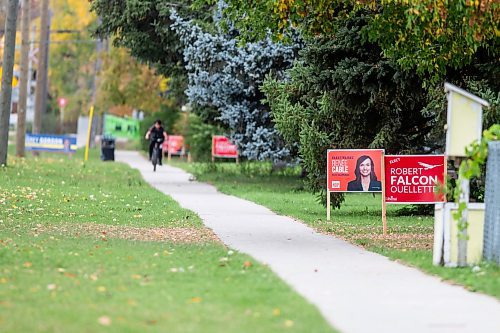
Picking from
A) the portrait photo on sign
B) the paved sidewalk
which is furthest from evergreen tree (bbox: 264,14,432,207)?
the paved sidewalk

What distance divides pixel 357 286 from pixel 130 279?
86.7 inches

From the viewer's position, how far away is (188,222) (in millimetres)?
18203

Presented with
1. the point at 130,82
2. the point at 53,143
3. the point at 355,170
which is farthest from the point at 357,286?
the point at 130,82

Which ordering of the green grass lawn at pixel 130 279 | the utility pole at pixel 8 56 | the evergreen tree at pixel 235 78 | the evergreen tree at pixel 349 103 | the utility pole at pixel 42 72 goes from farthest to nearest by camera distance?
1. the utility pole at pixel 42 72
2. the utility pole at pixel 8 56
3. the evergreen tree at pixel 235 78
4. the evergreen tree at pixel 349 103
5. the green grass lawn at pixel 130 279

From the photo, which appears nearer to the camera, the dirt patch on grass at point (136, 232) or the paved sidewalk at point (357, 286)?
the paved sidewalk at point (357, 286)

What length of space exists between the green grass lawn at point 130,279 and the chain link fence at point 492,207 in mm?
2554

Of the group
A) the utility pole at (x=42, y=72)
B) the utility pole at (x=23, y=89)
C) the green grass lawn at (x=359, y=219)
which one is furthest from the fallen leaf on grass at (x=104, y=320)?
the utility pole at (x=42, y=72)

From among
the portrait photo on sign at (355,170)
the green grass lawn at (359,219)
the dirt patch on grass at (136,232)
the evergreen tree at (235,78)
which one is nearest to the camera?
the green grass lawn at (359,219)

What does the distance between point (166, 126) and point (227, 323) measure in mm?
49305

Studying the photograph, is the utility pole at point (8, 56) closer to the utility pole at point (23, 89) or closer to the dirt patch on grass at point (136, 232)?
the utility pole at point (23, 89)

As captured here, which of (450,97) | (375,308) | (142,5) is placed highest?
(142,5)

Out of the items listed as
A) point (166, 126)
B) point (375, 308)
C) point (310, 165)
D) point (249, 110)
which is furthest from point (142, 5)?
point (166, 126)

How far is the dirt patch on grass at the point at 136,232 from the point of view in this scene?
50.2 ft

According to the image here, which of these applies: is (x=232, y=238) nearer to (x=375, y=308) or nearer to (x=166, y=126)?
(x=375, y=308)
